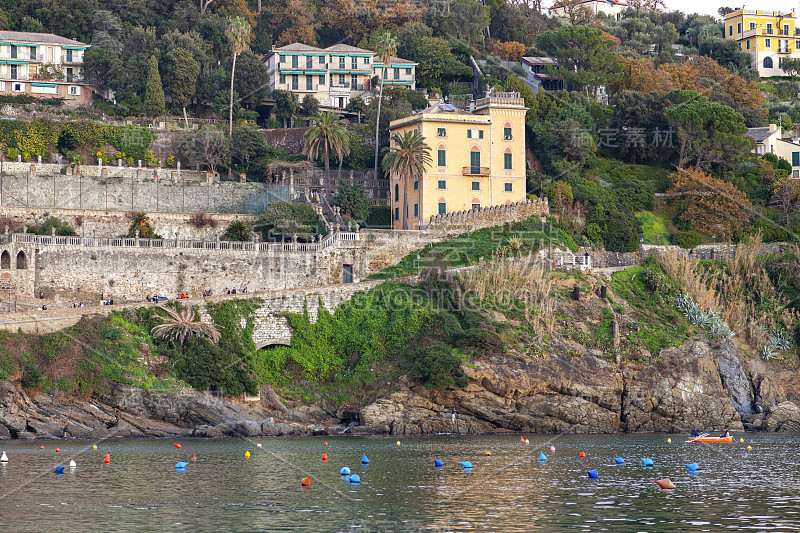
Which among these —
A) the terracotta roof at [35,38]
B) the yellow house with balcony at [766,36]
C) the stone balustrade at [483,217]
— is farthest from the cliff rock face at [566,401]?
the yellow house with balcony at [766,36]

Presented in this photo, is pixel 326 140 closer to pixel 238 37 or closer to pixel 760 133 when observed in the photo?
pixel 238 37

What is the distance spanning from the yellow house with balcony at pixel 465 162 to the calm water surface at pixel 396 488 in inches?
996

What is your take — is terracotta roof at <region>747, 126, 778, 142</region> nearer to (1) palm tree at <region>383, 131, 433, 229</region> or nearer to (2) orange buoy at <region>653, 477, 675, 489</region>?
(1) palm tree at <region>383, 131, 433, 229</region>

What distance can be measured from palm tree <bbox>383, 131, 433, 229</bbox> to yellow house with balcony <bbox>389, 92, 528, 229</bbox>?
29.7 inches

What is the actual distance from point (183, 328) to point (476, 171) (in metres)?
26.1

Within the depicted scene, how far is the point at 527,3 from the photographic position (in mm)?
126000

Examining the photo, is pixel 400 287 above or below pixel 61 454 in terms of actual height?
above

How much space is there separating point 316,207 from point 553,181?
18191 mm

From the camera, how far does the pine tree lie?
293 ft

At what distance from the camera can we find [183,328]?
6003 centimetres

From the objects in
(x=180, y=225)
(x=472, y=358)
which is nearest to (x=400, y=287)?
(x=472, y=358)

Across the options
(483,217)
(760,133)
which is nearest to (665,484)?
(483,217)

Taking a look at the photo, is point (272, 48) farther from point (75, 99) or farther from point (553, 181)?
point (553, 181)

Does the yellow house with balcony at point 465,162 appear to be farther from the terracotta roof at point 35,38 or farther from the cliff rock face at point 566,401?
the terracotta roof at point 35,38
